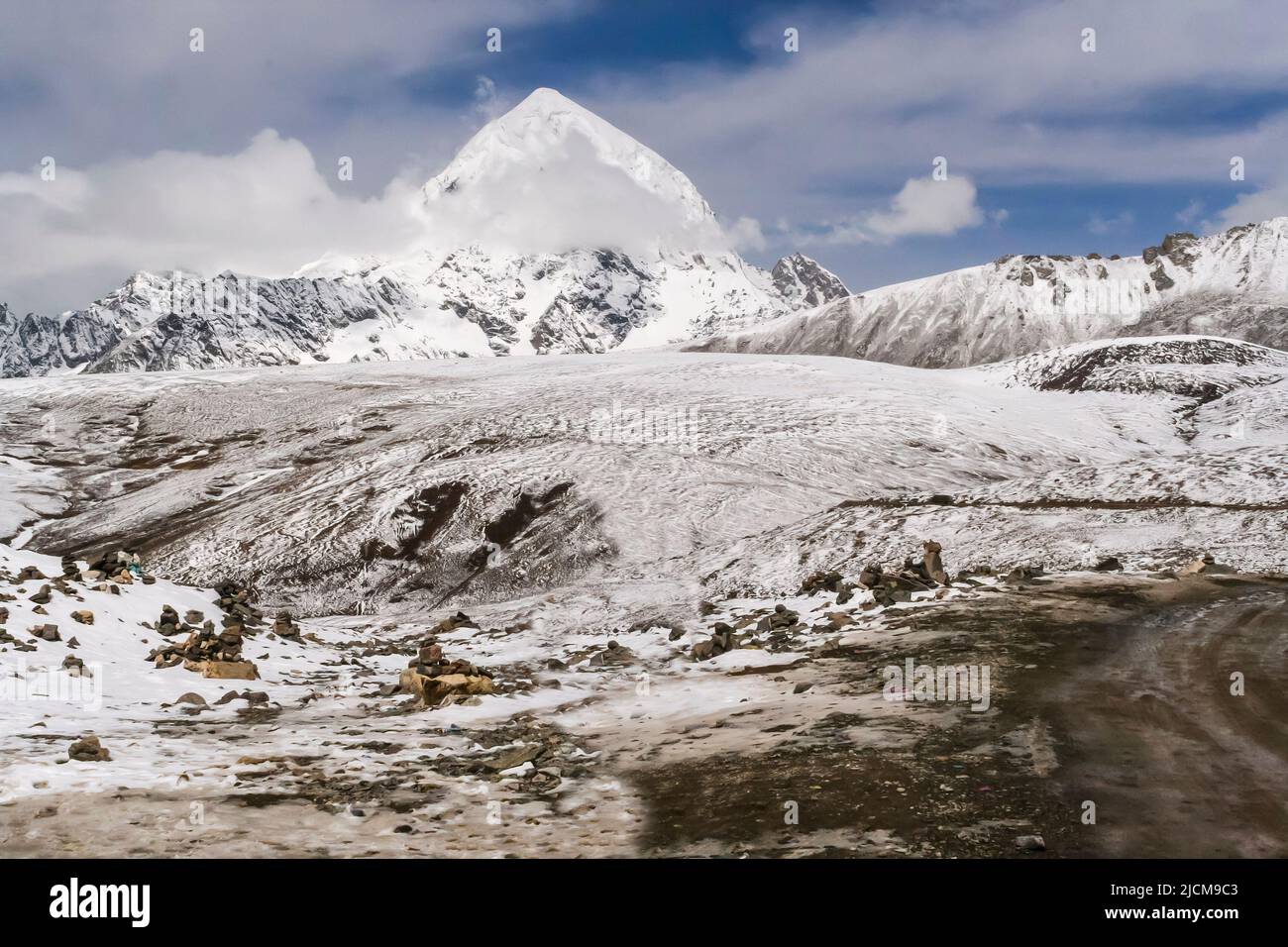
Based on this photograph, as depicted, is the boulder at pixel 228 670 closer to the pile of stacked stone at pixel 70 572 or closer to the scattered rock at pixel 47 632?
the scattered rock at pixel 47 632

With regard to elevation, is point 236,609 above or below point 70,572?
below

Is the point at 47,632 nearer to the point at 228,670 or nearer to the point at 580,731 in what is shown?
the point at 228,670

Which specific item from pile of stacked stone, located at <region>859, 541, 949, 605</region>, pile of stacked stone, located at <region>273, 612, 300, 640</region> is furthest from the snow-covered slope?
pile of stacked stone, located at <region>273, 612, 300, 640</region>

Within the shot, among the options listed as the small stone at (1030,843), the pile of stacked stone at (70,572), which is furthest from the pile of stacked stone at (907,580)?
the pile of stacked stone at (70,572)

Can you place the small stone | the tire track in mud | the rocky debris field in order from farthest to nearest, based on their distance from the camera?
1. the rocky debris field
2. the tire track in mud
3. the small stone

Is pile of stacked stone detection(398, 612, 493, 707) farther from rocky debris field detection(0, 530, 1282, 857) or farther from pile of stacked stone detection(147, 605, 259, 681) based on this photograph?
pile of stacked stone detection(147, 605, 259, 681)

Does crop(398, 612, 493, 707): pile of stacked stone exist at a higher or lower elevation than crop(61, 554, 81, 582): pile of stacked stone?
lower

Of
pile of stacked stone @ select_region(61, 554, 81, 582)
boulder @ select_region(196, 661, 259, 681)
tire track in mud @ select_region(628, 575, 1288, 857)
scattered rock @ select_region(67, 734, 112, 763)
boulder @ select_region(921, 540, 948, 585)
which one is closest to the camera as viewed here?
tire track in mud @ select_region(628, 575, 1288, 857)

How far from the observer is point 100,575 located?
27.4 meters

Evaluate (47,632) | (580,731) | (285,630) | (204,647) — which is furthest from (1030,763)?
(285,630)

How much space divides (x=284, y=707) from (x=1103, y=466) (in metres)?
42.8

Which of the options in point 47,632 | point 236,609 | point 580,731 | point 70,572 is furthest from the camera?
point 236,609
